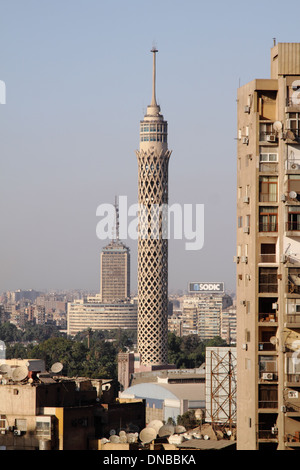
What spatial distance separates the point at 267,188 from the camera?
20.2 m

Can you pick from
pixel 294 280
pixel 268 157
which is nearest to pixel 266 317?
pixel 294 280

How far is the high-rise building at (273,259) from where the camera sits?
779 inches

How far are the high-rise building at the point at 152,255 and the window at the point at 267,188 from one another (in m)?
63.2

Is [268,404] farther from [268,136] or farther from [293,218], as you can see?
[268,136]

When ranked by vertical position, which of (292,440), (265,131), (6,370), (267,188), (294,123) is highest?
(294,123)

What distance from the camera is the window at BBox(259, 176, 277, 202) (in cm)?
2022

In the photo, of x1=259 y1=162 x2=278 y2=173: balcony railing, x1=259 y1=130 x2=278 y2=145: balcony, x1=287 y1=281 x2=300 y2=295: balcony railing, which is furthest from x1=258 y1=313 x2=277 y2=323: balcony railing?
x1=259 y1=130 x2=278 y2=145: balcony

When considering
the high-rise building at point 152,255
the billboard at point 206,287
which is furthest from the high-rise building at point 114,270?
the high-rise building at point 152,255

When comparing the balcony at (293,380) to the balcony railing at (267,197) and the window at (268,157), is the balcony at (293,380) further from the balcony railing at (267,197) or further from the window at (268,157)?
the window at (268,157)

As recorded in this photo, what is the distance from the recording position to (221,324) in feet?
534

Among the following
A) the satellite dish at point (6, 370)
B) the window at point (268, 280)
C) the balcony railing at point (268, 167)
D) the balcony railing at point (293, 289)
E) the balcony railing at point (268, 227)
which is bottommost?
the satellite dish at point (6, 370)

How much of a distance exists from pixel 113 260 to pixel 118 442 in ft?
538

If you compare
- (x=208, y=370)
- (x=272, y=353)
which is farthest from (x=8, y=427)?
(x=208, y=370)

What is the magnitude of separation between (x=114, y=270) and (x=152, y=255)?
109382 millimetres
